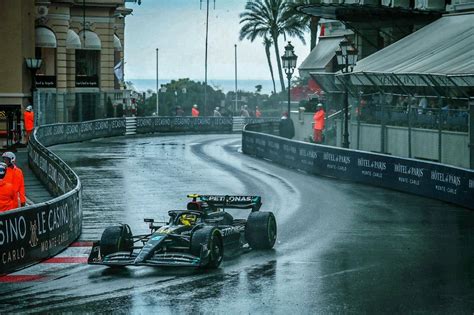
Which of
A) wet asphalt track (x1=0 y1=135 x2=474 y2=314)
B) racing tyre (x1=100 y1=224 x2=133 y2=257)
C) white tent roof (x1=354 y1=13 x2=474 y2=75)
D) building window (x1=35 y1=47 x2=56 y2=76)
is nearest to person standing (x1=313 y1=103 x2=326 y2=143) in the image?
A: white tent roof (x1=354 y1=13 x2=474 y2=75)

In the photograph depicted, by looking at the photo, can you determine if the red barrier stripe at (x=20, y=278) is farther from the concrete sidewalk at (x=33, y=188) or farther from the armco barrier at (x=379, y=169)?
the armco barrier at (x=379, y=169)

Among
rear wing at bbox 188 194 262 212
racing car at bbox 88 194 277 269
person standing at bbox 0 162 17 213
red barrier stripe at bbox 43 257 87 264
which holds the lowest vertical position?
red barrier stripe at bbox 43 257 87 264

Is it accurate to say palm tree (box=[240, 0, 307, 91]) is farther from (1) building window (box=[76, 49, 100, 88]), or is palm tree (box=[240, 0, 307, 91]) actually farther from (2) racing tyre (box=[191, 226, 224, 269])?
(2) racing tyre (box=[191, 226, 224, 269])

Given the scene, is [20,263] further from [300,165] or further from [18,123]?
[18,123]

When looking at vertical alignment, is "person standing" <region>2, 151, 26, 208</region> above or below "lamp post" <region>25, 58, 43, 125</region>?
below

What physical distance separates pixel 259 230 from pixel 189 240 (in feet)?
7.84

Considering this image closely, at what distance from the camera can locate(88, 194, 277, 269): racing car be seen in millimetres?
17922

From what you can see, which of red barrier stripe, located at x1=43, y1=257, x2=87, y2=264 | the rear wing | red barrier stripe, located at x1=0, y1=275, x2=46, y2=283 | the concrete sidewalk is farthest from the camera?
the concrete sidewalk

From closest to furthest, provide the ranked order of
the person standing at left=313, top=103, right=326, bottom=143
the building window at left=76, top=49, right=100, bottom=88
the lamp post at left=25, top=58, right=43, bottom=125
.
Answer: the person standing at left=313, top=103, right=326, bottom=143 < the lamp post at left=25, top=58, right=43, bottom=125 < the building window at left=76, top=49, right=100, bottom=88

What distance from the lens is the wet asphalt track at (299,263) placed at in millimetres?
15641

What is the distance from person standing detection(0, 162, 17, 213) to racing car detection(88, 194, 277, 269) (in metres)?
2.74

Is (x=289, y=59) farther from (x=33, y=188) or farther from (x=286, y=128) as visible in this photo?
(x=33, y=188)

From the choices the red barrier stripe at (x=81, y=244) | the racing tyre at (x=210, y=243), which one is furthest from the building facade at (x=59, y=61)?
the racing tyre at (x=210, y=243)

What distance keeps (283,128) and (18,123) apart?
42.9ft
